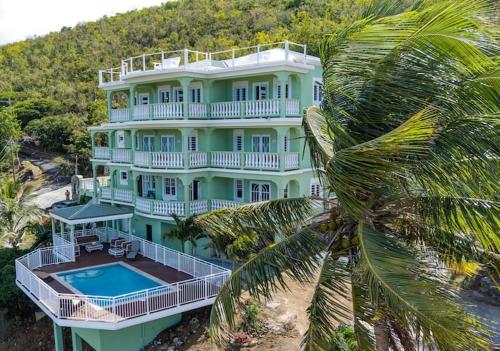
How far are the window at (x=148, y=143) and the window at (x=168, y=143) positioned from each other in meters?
0.89

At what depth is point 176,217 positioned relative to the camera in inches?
893

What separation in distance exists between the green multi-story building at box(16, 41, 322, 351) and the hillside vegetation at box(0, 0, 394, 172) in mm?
23202

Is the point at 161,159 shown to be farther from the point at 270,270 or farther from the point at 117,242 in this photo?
the point at 270,270

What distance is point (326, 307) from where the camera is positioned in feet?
25.7

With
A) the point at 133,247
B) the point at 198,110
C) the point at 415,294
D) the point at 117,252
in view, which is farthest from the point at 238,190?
the point at 415,294

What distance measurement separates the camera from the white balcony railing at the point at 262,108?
23.0 metres

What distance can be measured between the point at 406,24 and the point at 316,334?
551 centimetres

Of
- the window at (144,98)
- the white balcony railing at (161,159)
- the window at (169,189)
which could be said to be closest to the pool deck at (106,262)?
the window at (169,189)

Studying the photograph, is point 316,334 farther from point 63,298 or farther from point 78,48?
point 78,48

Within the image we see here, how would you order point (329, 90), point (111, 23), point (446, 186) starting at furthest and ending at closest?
1. point (111, 23)
2. point (329, 90)
3. point (446, 186)

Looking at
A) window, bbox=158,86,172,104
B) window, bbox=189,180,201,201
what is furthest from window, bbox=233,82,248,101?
window, bbox=189,180,201,201

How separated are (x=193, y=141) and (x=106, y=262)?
27.1 feet

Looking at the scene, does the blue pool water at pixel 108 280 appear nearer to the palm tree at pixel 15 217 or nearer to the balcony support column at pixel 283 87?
the palm tree at pixel 15 217

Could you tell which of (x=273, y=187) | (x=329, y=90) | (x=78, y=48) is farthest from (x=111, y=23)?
(x=329, y=90)
